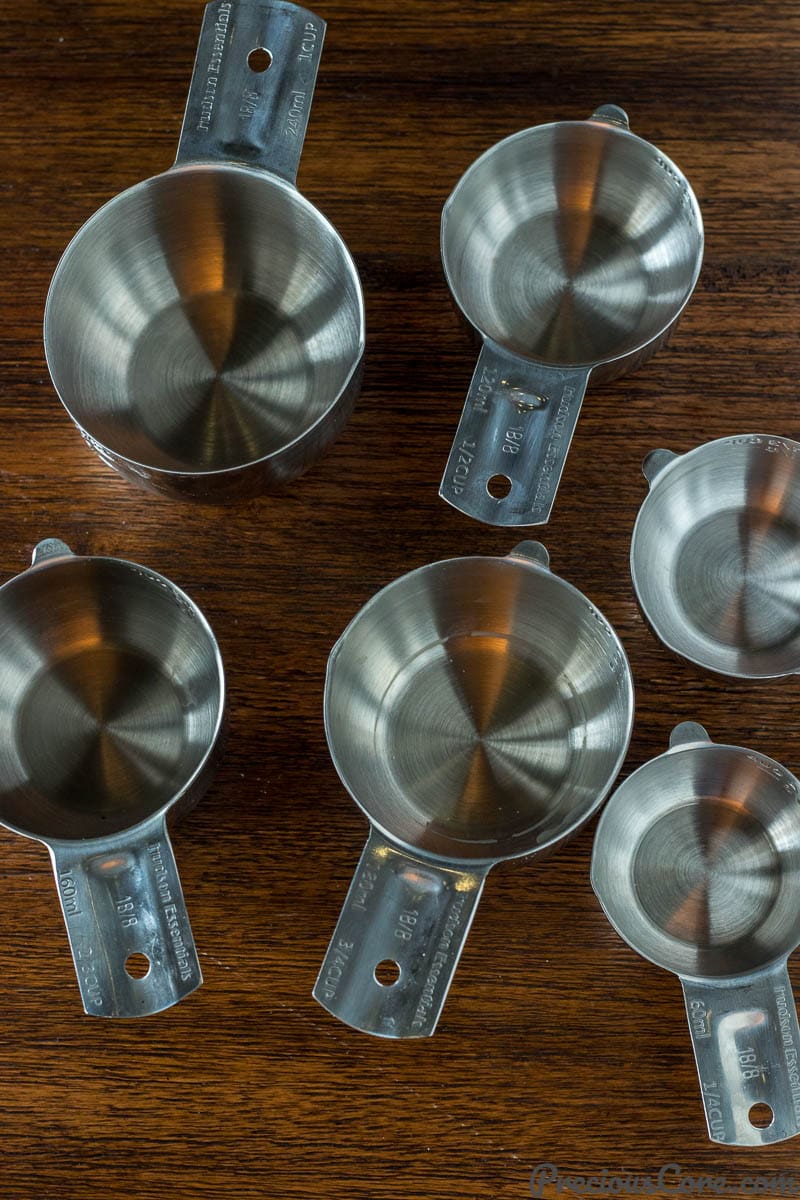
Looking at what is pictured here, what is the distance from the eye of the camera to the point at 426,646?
949 millimetres

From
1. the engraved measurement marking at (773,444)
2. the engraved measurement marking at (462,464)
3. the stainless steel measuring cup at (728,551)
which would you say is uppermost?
the engraved measurement marking at (773,444)

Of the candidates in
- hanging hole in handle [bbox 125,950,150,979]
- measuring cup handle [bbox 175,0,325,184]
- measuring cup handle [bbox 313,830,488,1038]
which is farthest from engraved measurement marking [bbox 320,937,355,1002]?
measuring cup handle [bbox 175,0,325,184]

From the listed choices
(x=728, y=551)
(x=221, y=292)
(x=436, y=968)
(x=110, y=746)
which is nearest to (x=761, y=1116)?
(x=436, y=968)

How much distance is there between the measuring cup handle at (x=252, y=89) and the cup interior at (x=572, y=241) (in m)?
0.14

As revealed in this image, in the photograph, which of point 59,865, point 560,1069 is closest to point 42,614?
point 59,865

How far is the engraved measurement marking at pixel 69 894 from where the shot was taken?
32.4 inches

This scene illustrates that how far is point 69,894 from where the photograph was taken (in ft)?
2.70

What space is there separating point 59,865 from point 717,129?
770 mm

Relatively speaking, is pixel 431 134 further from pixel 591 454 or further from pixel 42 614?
pixel 42 614

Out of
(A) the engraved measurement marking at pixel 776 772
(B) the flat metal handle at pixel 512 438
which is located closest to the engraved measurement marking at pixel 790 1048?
(A) the engraved measurement marking at pixel 776 772

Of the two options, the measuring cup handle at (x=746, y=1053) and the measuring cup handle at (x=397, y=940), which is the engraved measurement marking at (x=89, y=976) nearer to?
the measuring cup handle at (x=397, y=940)

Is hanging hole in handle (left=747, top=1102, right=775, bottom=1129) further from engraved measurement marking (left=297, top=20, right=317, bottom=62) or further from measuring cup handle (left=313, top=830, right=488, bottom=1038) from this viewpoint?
engraved measurement marking (left=297, top=20, right=317, bottom=62)

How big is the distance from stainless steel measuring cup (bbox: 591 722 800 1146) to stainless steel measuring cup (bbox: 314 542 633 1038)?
0.06m

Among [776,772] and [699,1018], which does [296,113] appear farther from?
[699,1018]
